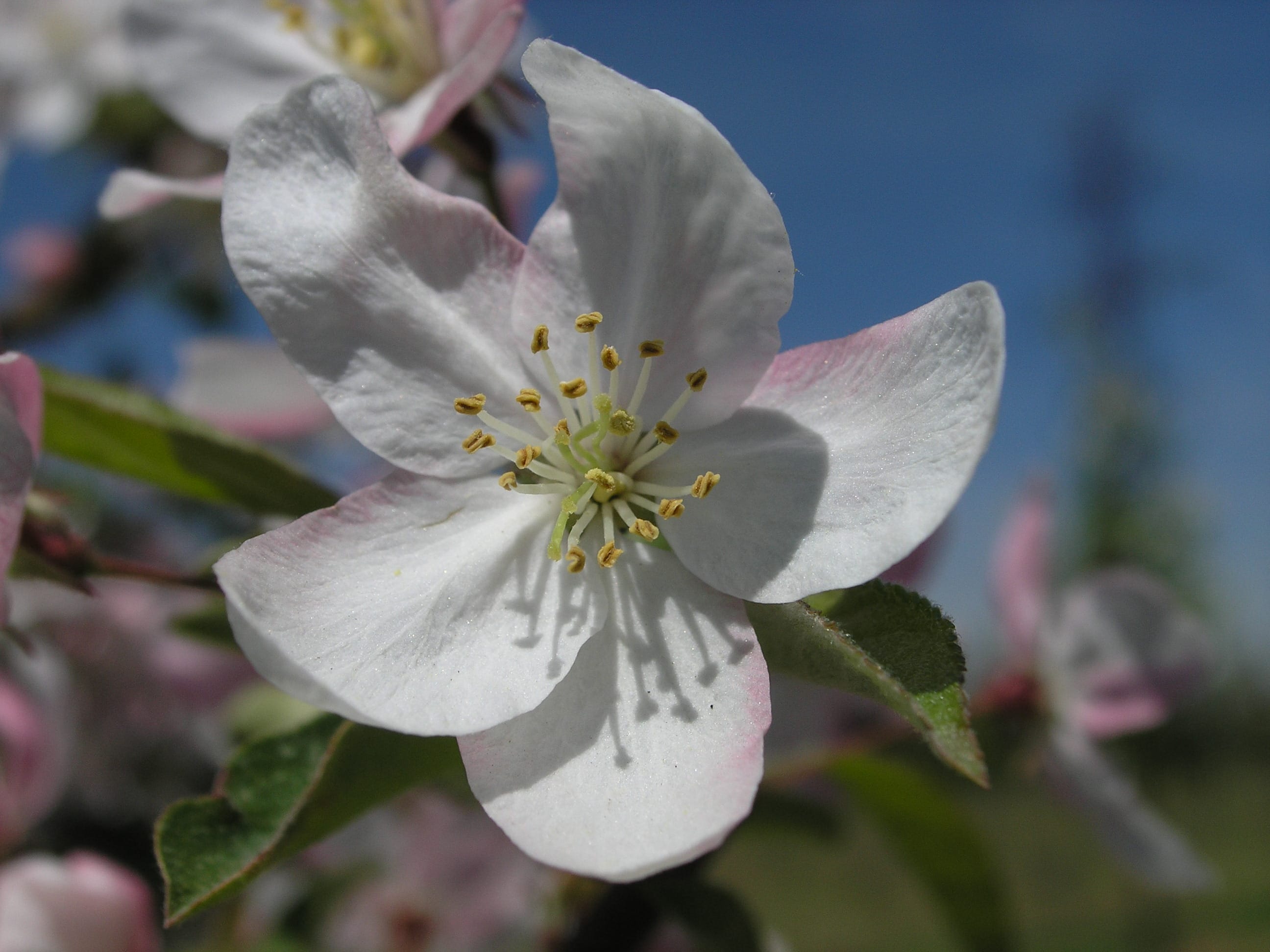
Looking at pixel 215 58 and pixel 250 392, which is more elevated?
pixel 215 58

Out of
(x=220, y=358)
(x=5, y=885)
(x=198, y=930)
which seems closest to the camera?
(x=5, y=885)

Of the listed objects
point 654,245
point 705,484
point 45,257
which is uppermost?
point 654,245

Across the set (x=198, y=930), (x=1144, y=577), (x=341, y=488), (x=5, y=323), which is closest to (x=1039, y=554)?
(x=1144, y=577)

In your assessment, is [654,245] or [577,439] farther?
[577,439]

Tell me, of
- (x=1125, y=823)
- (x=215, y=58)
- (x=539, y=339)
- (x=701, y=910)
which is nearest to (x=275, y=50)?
(x=215, y=58)

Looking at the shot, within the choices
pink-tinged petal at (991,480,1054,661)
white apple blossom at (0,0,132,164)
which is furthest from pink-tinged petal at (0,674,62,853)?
white apple blossom at (0,0,132,164)

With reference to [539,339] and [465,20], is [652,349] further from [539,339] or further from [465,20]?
[465,20]

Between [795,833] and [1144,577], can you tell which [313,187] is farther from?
[1144,577]
